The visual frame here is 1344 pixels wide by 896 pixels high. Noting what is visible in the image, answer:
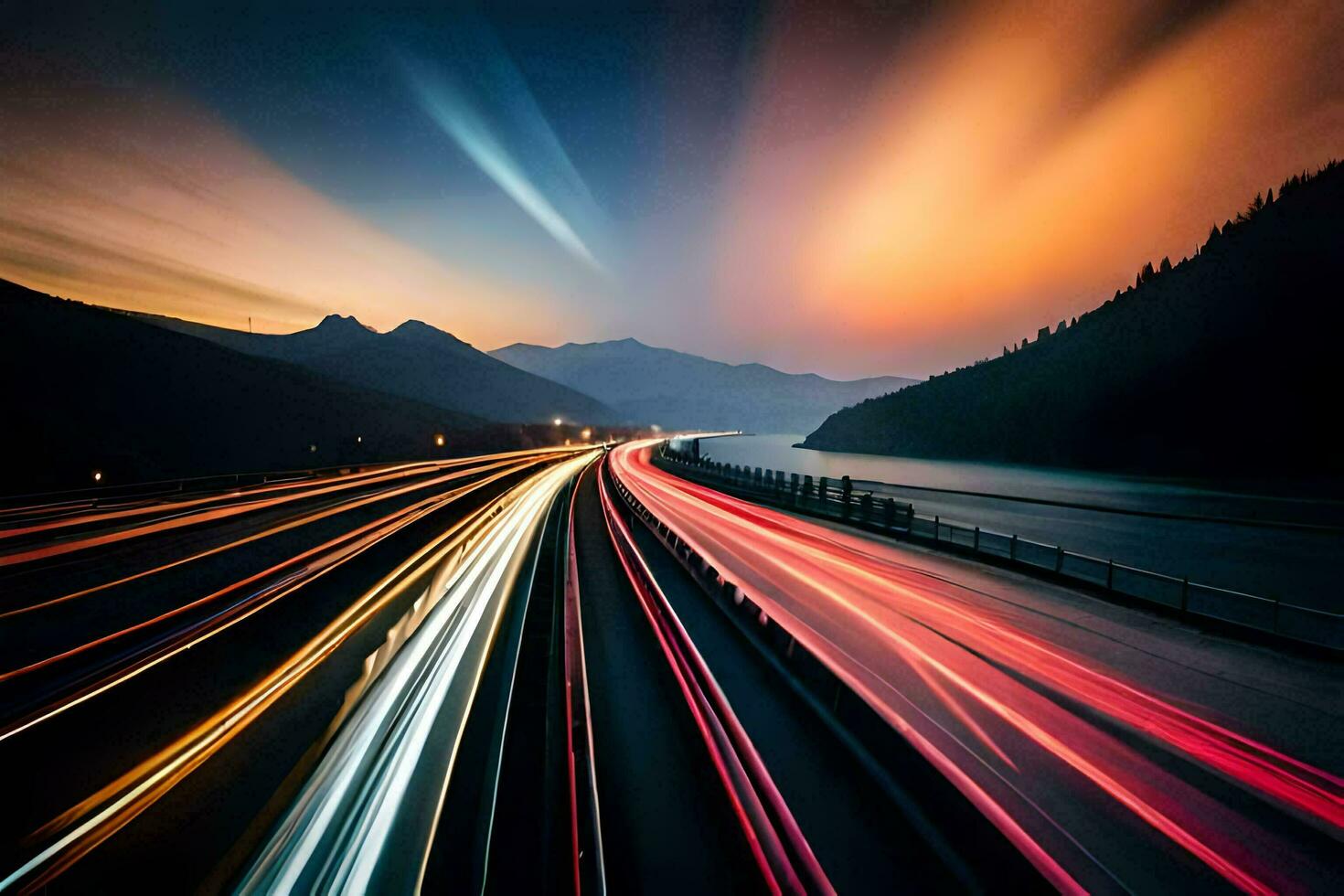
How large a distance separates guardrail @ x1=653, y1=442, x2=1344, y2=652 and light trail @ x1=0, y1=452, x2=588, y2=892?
16.3m

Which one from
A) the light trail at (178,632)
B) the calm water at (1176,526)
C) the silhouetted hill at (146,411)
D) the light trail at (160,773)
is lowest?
the calm water at (1176,526)

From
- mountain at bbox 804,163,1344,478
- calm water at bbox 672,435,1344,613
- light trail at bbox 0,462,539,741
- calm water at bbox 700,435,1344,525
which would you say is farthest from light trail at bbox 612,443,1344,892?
mountain at bbox 804,163,1344,478

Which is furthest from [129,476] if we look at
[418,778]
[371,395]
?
[371,395]

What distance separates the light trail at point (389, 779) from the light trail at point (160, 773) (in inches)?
49.3

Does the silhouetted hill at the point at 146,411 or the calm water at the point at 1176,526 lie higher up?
the silhouetted hill at the point at 146,411

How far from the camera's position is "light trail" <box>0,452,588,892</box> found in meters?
3.99

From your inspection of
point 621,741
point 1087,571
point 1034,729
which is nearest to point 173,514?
point 621,741

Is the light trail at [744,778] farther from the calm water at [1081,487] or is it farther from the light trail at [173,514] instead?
the calm water at [1081,487]

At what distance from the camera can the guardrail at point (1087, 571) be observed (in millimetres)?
10492

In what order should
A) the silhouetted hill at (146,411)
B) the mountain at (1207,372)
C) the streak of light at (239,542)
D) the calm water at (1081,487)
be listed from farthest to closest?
the mountain at (1207,372), the calm water at (1081,487), the silhouetted hill at (146,411), the streak of light at (239,542)

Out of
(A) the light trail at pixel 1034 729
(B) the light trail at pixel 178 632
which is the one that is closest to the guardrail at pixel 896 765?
(A) the light trail at pixel 1034 729

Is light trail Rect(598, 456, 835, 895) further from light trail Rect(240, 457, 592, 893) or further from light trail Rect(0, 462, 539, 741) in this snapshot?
light trail Rect(0, 462, 539, 741)

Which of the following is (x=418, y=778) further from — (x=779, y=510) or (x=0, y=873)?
(x=779, y=510)

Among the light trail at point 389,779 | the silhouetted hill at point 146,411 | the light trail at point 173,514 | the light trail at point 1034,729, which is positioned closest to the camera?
the light trail at point 389,779
